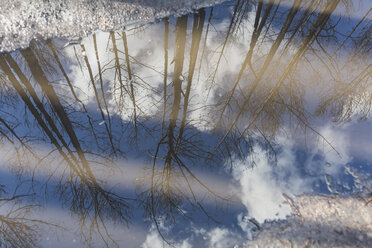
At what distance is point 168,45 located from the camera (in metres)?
2.54

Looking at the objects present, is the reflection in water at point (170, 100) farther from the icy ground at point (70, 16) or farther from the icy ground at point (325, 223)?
the icy ground at point (325, 223)

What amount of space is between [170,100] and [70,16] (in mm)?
1332

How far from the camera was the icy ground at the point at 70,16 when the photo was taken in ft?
7.43

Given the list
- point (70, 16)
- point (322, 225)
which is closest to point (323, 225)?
point (322, 225)

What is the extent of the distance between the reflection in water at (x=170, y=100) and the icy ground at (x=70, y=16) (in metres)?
0.09

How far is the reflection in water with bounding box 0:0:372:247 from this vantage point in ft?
5.90

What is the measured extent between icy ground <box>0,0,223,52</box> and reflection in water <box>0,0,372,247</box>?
88 millimetres

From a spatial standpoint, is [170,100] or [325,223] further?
[170,100]

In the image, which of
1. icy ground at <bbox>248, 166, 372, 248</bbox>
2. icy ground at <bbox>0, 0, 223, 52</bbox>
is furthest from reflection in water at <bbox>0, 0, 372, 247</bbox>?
icy ground at <bbox>248, 166, 372, 248</bbox>

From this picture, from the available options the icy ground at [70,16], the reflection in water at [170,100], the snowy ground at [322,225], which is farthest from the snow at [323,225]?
the icy ground at [70,16]

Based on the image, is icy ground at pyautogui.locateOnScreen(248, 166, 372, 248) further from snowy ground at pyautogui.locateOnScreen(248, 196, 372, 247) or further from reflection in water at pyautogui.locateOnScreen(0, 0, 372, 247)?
reflection in water at pyautogui.locateOnScreen(0, 0, 372, 247)

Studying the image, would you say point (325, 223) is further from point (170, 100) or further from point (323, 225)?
point (170, 100)

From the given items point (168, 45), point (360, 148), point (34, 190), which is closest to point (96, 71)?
point (168, 45)

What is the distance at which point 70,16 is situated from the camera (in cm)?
241
